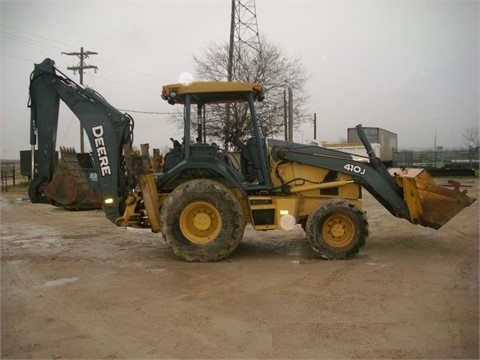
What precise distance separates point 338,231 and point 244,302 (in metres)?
2.65

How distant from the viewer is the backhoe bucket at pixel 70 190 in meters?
7.89

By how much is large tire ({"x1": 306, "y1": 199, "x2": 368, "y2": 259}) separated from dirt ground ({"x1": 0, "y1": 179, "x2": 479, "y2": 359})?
8.1 inches

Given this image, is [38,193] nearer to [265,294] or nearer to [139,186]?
[139,186]

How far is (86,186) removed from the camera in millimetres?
8078

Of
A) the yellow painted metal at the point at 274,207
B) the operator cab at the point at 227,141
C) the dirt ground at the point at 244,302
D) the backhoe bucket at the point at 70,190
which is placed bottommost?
the dirt ground at the point at 244,302

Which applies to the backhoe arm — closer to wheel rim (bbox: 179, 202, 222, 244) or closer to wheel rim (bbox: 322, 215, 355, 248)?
wheel rim (bbox: 179, 202, 222, 244)

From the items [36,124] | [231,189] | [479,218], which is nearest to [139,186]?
[231,189]

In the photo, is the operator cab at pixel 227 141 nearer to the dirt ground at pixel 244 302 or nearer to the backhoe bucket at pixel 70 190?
the backhoe bucket at pixel 70 190

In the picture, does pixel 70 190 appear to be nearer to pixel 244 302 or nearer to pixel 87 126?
pixel 87 126

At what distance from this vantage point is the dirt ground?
13.6 feet

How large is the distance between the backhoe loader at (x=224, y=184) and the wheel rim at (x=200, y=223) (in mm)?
16

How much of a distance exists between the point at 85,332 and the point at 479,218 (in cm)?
1034

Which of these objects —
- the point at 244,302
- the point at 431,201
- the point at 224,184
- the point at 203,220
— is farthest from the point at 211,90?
the point at 431,201

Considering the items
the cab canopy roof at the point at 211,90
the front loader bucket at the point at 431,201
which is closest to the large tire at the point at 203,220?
the cab canopy roof at the point at 211,90
